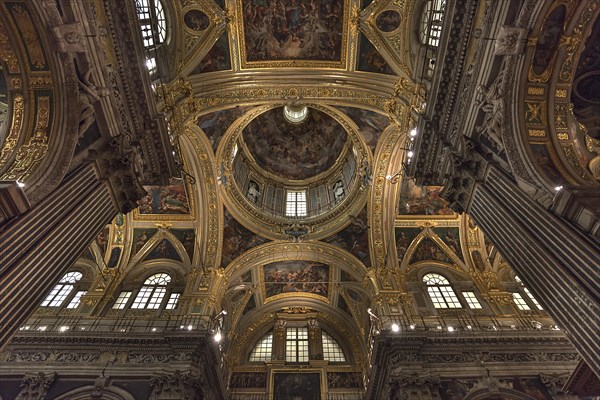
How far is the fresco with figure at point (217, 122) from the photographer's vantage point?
1714 cm

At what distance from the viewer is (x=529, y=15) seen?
816cm

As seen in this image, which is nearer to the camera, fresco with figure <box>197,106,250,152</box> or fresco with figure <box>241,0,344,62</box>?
fresco with figure <box>241,0,344,62</box>

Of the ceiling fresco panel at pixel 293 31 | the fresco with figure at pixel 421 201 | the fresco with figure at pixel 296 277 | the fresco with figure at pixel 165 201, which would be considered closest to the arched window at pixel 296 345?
the fresco with figure at pixel 296 277

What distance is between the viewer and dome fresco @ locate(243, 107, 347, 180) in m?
24.5

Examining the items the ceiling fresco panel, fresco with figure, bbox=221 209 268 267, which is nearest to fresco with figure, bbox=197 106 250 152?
the ceiling fresco panel

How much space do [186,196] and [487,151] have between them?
48.5 ft

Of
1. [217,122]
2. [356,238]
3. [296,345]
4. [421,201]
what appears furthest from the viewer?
[296,345]

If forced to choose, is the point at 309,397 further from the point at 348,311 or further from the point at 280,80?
the point at 280,80

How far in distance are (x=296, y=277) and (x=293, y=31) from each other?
13758 millimetres

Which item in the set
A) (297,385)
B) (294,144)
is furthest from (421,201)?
(297,385)

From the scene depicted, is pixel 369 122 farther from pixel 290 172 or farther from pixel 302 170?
pixel 290 172

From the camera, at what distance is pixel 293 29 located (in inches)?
591

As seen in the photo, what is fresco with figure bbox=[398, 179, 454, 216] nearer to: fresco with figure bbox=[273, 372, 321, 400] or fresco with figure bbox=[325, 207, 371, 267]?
fresco with figure bbox=[325, 207, 371, 267]

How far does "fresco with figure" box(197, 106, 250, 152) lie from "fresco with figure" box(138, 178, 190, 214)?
3150 mm
